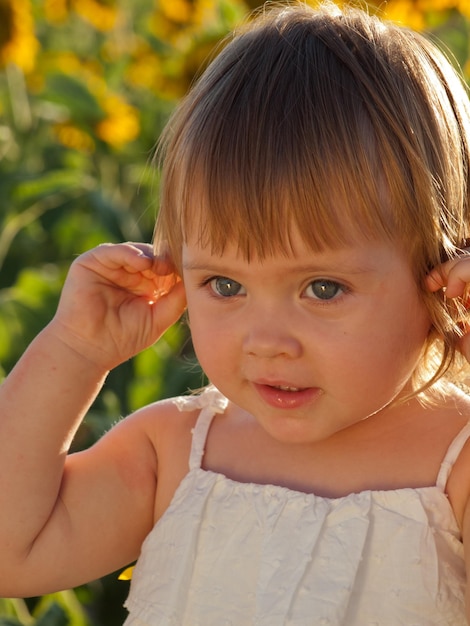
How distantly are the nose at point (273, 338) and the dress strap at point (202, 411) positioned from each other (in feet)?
0.85

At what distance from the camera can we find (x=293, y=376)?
1.42m

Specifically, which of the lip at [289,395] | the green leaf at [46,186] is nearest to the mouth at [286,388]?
the lip at [289,395]

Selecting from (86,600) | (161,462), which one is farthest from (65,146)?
(161,462)

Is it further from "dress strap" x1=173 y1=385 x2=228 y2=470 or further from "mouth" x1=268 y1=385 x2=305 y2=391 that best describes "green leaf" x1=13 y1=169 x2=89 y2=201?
"mouth" x1=268 y1=385 x2=305 y2=391

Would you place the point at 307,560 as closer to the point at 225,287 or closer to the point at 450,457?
the point at 450,457

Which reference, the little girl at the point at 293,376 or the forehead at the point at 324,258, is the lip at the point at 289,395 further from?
the forehead at the point at 324,258

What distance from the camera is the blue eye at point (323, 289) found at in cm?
142

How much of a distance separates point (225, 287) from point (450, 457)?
1.07 feet

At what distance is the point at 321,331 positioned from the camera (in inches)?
55.8

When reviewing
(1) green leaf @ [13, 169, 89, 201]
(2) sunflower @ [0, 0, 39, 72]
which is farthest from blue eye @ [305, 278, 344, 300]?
(2) sunflower @ [0, 0, 39, 72]

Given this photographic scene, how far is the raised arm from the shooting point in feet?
5.37

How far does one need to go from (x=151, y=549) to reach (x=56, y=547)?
4.9 inches

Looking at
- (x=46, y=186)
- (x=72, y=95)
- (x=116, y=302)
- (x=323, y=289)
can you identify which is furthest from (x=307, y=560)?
(x=72, y=95)

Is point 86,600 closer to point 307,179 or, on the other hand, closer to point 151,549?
point 151,549
